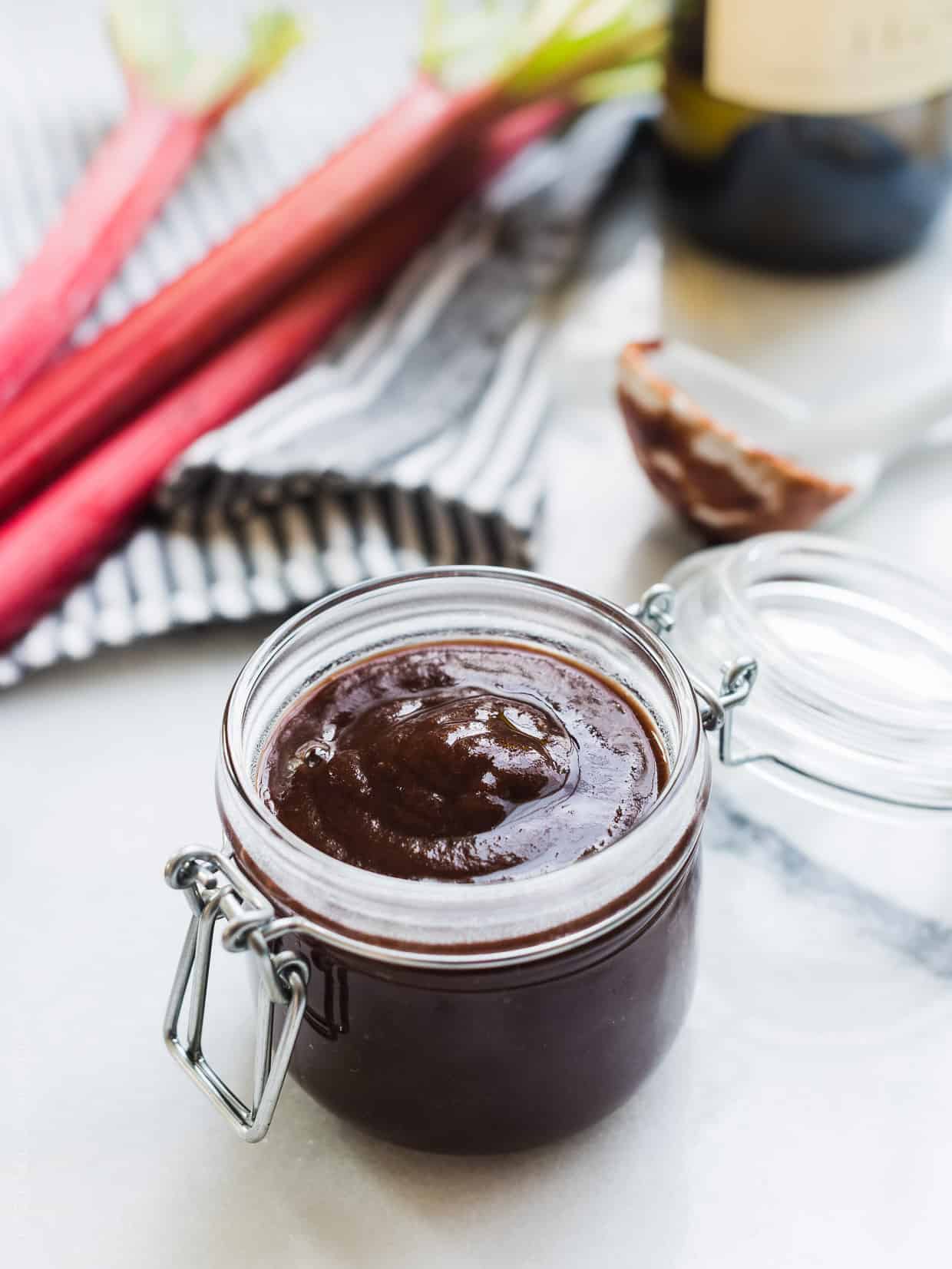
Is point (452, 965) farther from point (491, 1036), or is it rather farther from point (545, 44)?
point (545, 44)

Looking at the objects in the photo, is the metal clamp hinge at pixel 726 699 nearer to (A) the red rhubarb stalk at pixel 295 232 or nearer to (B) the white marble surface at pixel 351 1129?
(B) the white marble surface at pixel 351 1129

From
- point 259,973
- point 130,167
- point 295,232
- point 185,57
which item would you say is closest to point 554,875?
point 259,973

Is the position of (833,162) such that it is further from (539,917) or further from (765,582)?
(539,917)

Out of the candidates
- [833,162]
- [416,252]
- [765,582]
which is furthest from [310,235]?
[765,582]

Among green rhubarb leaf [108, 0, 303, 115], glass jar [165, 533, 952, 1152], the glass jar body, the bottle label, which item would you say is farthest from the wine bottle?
the glass jar body

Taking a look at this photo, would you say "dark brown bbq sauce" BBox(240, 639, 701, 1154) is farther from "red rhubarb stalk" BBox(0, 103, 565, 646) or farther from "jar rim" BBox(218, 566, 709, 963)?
"red rhubarb stalk" BBox(0, 103, 565, 646)
